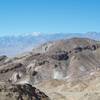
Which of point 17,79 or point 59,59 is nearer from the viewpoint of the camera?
point 17,79

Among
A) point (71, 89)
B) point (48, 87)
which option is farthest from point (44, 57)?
point (71, 89)

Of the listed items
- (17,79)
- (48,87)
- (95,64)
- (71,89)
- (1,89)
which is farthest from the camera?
(95,64)

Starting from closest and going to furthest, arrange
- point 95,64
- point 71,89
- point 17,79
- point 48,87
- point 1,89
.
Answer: point 1,89
point 71,89
point 48,87
point 17,79
point 95,64

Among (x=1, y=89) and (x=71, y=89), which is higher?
(x=1, y=89)

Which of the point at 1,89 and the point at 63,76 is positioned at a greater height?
the point at 1,89

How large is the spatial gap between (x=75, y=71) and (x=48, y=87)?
52932mm

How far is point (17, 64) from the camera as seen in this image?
18100 cm

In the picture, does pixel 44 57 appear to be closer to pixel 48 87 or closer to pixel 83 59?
pixel 83 59

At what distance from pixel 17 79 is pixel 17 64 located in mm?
12688

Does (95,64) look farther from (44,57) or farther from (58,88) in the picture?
(58,88)

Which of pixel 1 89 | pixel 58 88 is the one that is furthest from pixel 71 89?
pixel 1 89

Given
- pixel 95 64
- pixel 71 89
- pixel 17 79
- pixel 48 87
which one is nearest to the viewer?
pixel 71 89

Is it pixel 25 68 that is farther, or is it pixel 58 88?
pixel 25 68

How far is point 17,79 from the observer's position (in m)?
170
